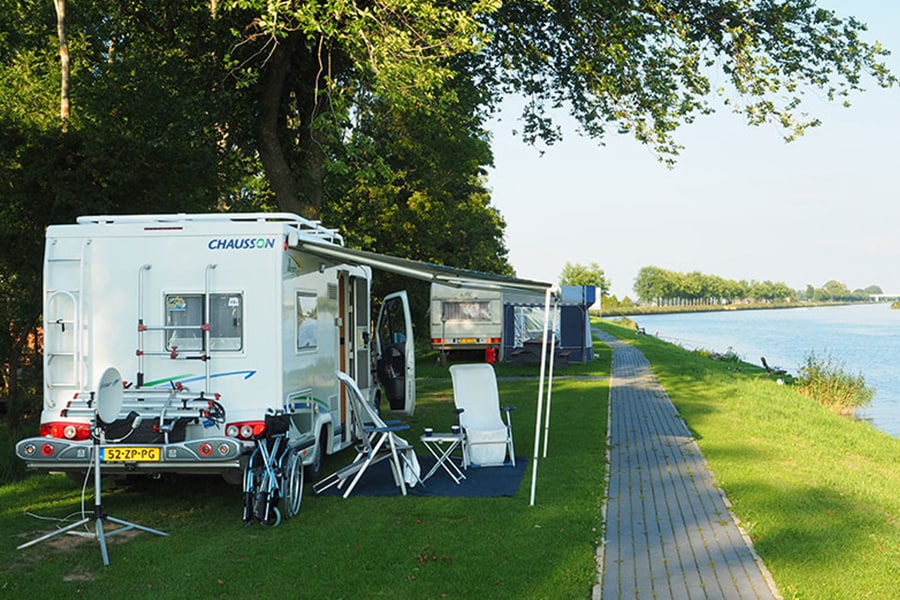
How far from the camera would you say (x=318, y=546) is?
683cm

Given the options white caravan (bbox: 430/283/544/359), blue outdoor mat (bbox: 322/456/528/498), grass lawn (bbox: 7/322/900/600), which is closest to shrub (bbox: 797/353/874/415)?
white caravan (bbox: 430/283/544/359)

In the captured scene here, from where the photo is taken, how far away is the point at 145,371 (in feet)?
26.6

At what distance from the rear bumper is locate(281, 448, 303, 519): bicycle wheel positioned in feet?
1.28

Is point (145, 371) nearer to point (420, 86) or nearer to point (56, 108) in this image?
point (420, 86)

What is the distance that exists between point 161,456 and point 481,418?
13.5 ft

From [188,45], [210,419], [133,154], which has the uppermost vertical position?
[188,45]

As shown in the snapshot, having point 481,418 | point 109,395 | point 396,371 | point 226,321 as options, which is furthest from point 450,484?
point 396,371

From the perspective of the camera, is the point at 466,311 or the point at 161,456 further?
the point at 466,311

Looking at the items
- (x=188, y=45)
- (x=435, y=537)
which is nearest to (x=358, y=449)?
(x=435, y=537)

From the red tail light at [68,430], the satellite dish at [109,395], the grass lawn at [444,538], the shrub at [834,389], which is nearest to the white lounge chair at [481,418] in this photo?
the grass lawn at [444,538]

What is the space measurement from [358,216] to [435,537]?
67.2ft

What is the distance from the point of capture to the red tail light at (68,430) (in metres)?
7.86

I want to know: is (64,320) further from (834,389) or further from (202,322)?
(834,389)

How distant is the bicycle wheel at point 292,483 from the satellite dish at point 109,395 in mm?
1483
